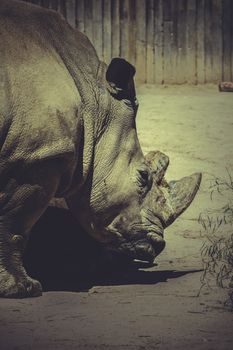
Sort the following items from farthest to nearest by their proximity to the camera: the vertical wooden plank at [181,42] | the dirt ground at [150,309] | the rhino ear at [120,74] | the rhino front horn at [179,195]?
the vertical wooden plank at [181,42] → the rhino front horn at [179,195] → the rhino ear at [120,74] → the dirt ground at [150,309]

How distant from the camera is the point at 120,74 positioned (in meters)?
8.05

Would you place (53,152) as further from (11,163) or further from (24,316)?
(24,316)

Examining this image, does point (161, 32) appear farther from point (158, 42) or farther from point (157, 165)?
point (157, 165)

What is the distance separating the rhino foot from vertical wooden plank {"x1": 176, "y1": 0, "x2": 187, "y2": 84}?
6.87 meters

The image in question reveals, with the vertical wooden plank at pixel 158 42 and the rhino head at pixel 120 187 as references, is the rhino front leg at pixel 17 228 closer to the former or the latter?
the rhino head at pixel 120 187

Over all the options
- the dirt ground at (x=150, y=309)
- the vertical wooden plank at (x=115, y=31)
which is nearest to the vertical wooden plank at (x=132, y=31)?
the vertical wooden plank at (x=115, y=31)

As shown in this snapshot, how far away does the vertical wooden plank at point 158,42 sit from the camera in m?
13.8

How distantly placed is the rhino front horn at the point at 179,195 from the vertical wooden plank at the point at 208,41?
5457mm

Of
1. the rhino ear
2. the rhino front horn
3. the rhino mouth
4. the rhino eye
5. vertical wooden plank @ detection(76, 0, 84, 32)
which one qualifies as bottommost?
the rhino mouth

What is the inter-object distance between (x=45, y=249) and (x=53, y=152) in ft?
5.07

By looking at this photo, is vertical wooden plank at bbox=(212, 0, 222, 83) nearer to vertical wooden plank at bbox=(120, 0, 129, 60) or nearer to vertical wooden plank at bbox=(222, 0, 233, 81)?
vertical wooden plank at bbox=(222, 0, 233, 81)

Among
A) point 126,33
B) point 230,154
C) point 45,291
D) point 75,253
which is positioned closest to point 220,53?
point 126,33

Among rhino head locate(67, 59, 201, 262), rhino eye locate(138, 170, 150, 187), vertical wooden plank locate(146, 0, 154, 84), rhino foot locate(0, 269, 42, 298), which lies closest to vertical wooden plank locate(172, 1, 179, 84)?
vertical wooden plank locate(146, 0, 154, 84)

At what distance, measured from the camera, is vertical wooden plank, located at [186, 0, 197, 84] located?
45.0 feet
